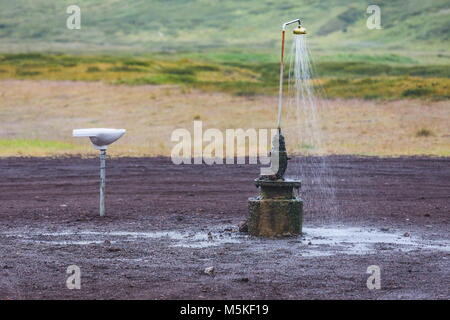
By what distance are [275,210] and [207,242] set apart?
3.20 ft

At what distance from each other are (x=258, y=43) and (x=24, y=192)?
109950mm

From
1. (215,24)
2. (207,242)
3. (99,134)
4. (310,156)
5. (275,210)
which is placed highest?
(215,24)

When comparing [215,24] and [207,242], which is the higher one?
[215,24]

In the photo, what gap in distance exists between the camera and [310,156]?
907 inches

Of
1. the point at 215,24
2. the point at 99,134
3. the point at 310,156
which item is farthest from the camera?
the point at 215,24

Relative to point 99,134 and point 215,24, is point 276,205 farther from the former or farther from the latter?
point 215,24

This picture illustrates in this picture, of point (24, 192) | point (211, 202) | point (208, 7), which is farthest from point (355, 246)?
point (208, 7)

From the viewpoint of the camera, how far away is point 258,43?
4857 inches

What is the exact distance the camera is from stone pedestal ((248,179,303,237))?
10.1 m

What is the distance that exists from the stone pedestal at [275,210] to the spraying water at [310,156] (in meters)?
1.40

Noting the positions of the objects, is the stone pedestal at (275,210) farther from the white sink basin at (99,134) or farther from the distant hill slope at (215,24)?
the distant hill slope at (215,24)

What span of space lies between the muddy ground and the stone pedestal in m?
0.24

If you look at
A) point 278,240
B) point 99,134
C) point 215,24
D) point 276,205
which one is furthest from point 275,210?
point 215,24
